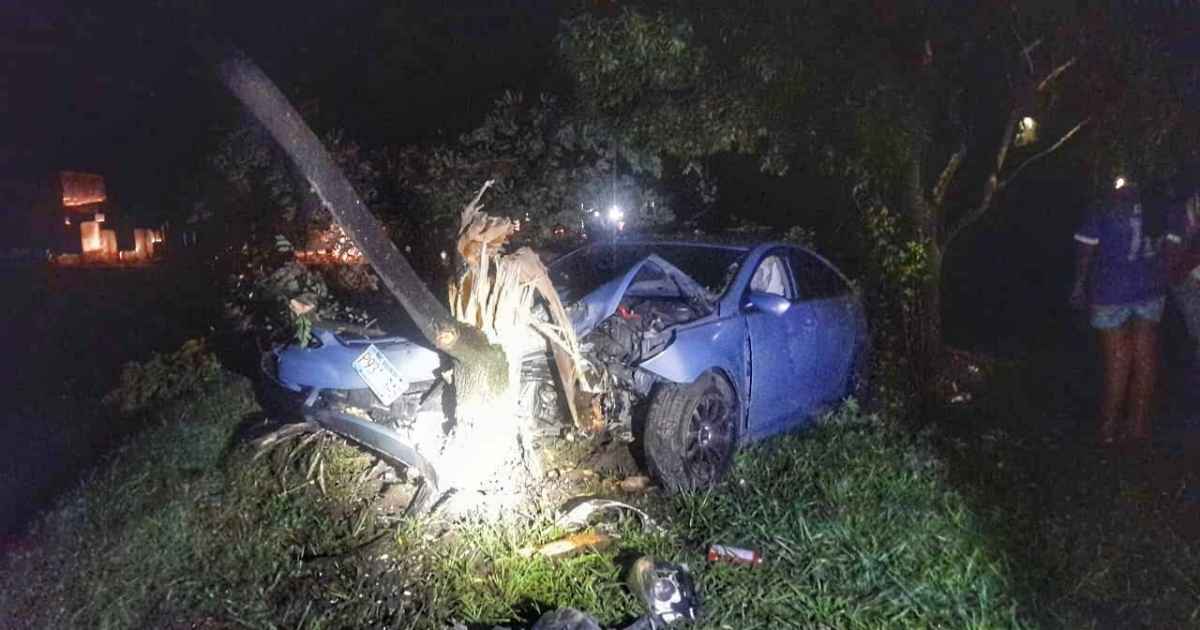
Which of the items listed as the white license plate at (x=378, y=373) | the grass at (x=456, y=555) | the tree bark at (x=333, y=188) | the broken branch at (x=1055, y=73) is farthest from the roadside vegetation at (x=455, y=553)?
the broken branch at (x=1055, y=73)

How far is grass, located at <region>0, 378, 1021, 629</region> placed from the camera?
13.3 ft

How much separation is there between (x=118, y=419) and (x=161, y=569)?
3.74m

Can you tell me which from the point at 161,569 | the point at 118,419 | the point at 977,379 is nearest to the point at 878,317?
the point at 977,379

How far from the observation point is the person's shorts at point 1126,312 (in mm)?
6367

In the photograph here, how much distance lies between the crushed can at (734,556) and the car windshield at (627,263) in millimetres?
1972

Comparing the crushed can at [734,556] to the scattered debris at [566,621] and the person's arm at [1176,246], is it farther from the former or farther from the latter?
the person's arm at [1176,246]

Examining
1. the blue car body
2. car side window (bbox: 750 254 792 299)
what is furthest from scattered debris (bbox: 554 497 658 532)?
car side window (bbox: 750 254 792 299)

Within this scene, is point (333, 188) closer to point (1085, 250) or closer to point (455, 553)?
point (455, 553)

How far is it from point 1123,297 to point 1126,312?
12 centimetres

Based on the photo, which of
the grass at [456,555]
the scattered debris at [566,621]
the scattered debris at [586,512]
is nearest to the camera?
the scattered debris at [566,621]

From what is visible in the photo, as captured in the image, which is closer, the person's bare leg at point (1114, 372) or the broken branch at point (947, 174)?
the person's bare leg at point (1114, 372)

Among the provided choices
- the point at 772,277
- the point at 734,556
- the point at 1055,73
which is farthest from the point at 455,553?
the point at 1055,73

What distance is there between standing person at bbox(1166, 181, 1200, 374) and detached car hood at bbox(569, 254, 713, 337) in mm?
3429

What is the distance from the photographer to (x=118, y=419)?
7703 mm
